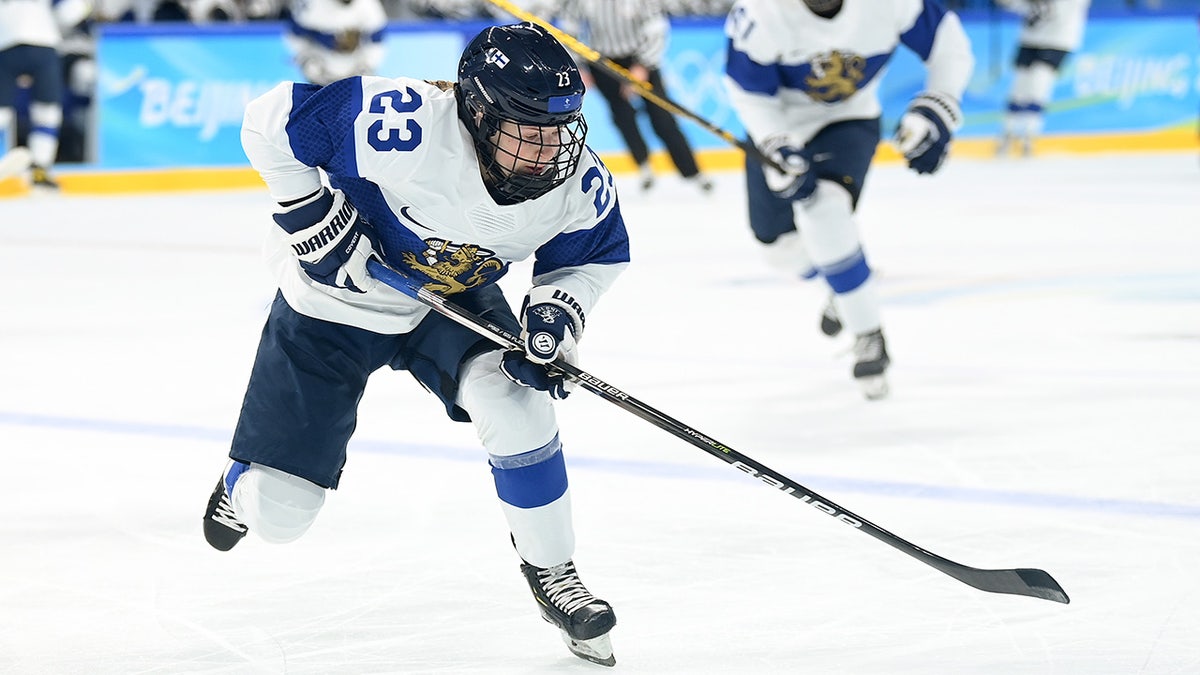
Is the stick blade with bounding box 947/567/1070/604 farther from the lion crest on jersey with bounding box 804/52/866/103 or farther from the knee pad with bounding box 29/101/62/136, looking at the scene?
the knee pad with bounding box 29/101/62/136

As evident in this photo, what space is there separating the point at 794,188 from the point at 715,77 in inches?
269

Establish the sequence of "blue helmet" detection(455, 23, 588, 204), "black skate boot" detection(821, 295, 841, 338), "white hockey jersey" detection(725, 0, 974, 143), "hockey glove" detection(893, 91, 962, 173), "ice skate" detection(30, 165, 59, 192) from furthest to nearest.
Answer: "ice skate" detection(30, 165, 59, 192), "black skate boot" detection(821, 295, 841, 338), "white hockey jersey" detection(725, 0, 974, 143), "hockey glove" detection(893, 91, 962, 173), "blue helmet" detection(455, 23, 588, 204)

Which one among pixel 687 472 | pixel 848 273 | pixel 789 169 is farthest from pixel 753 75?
pixel 687 472

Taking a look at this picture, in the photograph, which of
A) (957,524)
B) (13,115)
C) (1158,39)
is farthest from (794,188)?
(1158,39)

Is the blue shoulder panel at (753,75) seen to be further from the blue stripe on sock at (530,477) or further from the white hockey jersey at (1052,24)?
the white hockey jersey at (1052,24)

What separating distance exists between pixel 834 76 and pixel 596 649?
2.46 m

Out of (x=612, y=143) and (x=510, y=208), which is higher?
(x=510, y=208)

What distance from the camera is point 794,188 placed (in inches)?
166

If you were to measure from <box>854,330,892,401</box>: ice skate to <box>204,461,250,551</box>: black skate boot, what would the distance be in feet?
6.55

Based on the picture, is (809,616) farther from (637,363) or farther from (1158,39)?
(1158,39)

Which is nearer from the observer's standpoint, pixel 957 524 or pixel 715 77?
pixel 957 524

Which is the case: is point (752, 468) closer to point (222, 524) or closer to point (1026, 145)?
point (222, 524)

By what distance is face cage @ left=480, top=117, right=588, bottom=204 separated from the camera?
7.32ft

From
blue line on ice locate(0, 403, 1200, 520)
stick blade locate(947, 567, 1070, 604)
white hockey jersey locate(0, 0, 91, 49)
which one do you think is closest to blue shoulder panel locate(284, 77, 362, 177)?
stick blade locate(947, 567, 1070, 604)
